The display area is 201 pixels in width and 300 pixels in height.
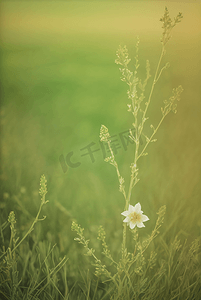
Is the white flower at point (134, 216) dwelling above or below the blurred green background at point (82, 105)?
below

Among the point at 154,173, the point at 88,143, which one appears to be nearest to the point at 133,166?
the point at 154,173

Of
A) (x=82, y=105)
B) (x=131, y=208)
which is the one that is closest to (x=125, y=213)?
(x=131, y=208)

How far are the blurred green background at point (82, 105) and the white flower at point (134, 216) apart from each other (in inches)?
1.1

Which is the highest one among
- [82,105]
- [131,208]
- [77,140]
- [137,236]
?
[82,105]

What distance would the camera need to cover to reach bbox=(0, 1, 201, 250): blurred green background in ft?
3.52

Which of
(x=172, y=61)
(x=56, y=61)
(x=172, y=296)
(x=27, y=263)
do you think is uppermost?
(x=56, y=61)

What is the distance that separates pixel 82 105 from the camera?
1.09 meters

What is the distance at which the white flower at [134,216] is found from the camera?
106 cm

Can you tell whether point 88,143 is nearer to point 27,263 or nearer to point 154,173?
point 154,173

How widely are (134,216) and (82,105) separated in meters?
0.49

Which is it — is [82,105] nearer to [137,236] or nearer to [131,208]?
[131,208]

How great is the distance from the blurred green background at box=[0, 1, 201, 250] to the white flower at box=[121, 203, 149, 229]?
0.03 meters

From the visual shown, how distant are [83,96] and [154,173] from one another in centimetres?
43

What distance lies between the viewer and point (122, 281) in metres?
1.04
